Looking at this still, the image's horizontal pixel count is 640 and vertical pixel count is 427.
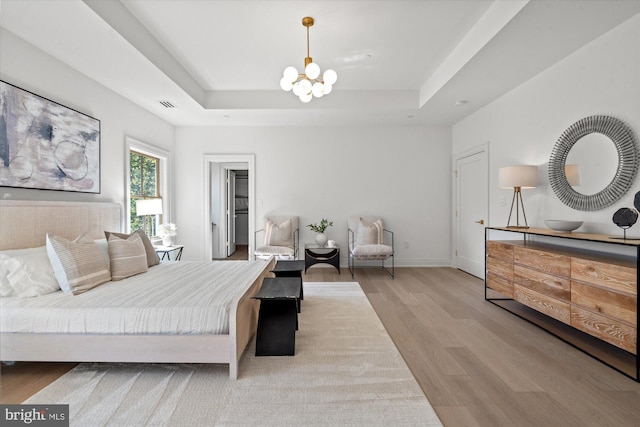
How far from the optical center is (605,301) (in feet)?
6.72

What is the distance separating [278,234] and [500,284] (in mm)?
3255

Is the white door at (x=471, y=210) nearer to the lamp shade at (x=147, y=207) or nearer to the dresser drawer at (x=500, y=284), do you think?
the dresser drawer at (x=500, y=284)

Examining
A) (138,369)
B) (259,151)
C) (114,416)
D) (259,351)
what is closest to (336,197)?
(259,151)

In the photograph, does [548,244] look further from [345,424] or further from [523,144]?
[345,424]

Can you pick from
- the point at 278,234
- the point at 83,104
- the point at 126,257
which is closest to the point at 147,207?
the point at 83,104

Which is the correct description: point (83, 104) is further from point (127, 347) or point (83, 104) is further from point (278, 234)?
point (278, 234)

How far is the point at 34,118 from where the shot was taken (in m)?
2.58

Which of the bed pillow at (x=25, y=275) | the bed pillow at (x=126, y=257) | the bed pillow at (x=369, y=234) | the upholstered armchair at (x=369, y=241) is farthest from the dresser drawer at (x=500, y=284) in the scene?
the bed pillow at (x=25, y=275)

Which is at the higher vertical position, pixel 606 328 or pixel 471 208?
pixel 471 208

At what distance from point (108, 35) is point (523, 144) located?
14.3 feet

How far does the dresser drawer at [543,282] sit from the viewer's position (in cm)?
239

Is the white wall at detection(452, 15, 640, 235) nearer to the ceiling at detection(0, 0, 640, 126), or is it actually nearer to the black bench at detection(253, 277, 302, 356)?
the ceiling at detection(0, 0, 640, 126)

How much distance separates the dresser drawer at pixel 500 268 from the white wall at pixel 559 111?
0.66 meters

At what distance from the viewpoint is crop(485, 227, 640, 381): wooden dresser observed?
194 cm
